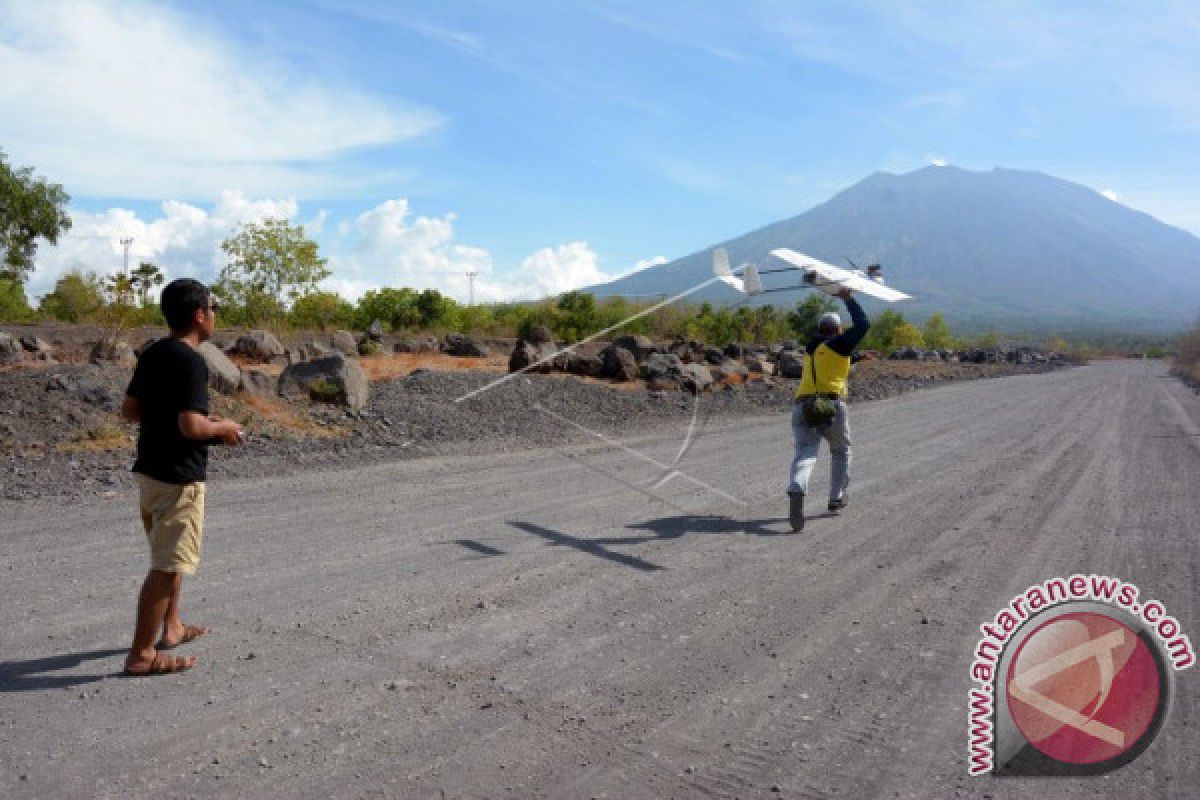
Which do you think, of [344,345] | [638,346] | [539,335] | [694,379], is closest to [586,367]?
[694,379]

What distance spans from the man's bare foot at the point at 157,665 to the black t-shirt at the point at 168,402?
39.1 inches

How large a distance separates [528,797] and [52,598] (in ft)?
14.1

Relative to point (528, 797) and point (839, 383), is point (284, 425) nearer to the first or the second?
point (839, 383)


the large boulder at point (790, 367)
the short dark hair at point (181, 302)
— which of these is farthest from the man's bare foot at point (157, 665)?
the large boulder at point (790, 367)

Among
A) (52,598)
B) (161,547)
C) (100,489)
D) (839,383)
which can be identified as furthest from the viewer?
(100,489)

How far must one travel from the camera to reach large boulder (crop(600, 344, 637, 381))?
88.9ft

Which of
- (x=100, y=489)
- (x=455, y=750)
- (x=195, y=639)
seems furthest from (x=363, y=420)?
(x=455, y=750)

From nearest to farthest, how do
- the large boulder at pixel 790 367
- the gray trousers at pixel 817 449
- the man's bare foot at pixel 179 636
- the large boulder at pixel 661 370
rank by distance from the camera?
1. the man's bare foot at pixel 179 636
2. the gray trousers at pixel 817 449
3. the large boulder at pixel 661 370
4. the large boulder at pixel 790 367

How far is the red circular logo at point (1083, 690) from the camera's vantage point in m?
4.18

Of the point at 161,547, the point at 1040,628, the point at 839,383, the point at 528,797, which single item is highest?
the point at 839,383

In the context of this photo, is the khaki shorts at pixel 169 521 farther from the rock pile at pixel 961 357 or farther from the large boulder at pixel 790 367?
the rock pile at pixel 961 357

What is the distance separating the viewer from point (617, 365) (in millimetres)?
27125

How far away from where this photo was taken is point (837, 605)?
629cm

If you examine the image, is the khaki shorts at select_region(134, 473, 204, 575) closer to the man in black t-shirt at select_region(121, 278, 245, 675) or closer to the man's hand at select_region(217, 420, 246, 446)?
the man in black t-shirt at select_region(121, 278, 245, 675)
